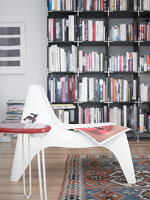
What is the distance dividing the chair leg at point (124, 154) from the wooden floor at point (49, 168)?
1.56ft

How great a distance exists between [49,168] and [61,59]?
179 centimetres

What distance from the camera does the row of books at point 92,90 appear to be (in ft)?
12.3

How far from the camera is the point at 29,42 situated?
4.08 metres

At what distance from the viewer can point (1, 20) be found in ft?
13.4

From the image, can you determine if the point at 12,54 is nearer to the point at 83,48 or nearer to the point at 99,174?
the point at 83,48

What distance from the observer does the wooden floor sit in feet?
5.82

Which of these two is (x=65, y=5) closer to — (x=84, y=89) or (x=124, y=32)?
(x=124, y=32)

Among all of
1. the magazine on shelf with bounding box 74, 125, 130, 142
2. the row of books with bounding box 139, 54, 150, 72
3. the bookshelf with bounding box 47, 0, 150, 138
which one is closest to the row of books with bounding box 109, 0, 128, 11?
the bookshelf with bounding box 47, 0, 150, 138

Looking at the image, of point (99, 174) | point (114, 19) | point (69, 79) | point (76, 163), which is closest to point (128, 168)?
point (99, 174)

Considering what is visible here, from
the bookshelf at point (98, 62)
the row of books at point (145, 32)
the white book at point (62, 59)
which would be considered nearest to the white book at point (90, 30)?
the bookshelf at point (98, 62)

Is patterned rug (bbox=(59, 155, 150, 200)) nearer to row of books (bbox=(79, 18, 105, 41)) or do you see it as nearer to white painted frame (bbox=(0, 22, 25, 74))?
row of books (bbox=(79, 18, 105, 41))

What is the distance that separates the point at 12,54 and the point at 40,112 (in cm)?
222

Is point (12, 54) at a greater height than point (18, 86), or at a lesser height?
greater

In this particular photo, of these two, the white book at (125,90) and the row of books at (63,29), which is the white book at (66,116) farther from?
the row of books at (63,29)
